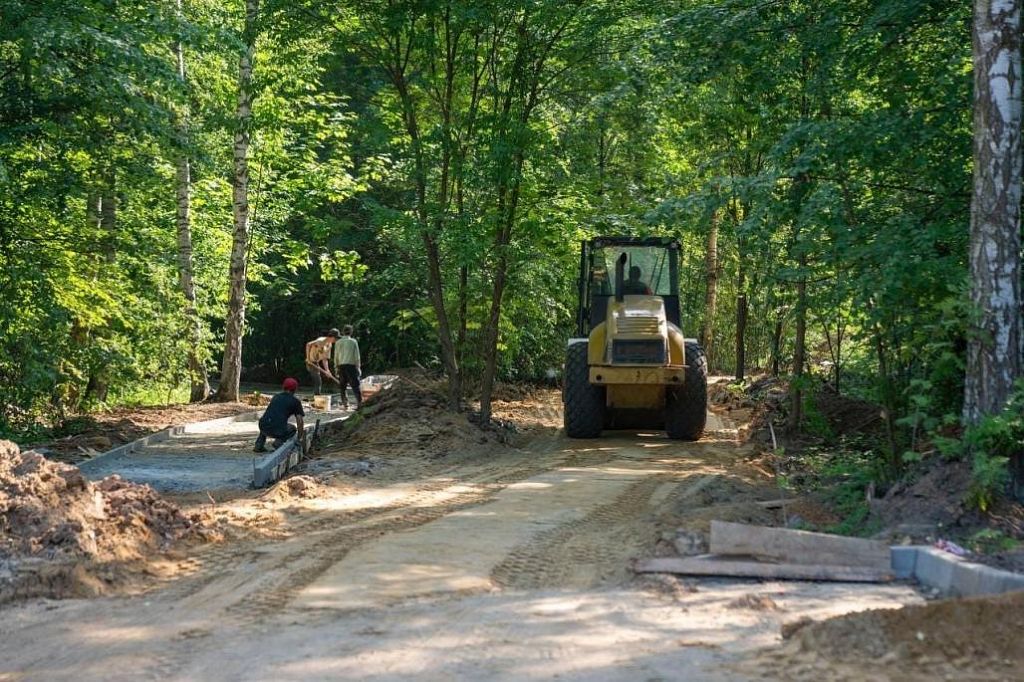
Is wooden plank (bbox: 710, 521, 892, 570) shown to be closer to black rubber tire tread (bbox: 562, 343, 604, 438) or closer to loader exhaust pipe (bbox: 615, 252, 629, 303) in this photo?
black rubber tire tread (bbox: 562, 343, 604, 438)

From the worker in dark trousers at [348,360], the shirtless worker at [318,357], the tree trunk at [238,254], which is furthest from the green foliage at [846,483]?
the tree trunk at [238,254]

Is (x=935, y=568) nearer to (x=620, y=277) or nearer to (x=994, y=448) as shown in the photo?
(x=994, y=448)

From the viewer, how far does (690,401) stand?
18.9 m

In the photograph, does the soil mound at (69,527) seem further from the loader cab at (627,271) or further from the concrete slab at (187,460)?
the loader cab at (627,271)

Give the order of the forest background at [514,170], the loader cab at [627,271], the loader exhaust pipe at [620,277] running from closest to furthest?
the forest background at [514,170]
the loader exhaust pipe at [620,277]
the loader cab at [627,271]

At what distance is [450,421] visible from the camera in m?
18.9

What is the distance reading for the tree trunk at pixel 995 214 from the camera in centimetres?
967

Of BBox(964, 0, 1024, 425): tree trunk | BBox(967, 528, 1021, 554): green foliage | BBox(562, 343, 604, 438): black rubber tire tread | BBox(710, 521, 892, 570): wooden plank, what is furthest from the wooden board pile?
BBox(562, 343, 604, 438): black rubber tire tread

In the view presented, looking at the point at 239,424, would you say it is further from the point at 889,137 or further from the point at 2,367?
the point at 889,137

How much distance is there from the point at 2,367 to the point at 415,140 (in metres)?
7.15

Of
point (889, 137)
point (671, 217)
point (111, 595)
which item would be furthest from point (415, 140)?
point (111, 595)

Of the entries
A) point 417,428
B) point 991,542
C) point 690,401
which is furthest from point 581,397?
point 991,542

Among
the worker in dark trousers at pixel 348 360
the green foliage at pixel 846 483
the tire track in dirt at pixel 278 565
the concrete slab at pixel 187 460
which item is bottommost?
the tire track in dirt at pixel 278 565

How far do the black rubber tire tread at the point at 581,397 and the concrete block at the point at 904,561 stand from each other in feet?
34.7
